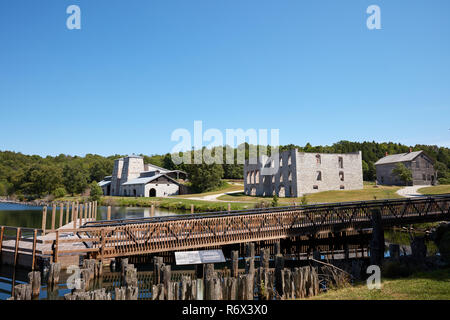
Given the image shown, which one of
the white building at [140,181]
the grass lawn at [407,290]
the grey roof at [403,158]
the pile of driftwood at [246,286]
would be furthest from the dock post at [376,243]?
the white building at [140,181]

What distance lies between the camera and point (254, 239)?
16016 millimetres

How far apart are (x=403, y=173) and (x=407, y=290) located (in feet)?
189

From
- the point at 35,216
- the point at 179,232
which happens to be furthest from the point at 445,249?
the point at 35,216

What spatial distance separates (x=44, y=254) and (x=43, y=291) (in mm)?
2672

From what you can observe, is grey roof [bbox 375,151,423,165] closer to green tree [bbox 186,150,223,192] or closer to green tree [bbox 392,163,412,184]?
green tree [bbox 392,163,412,184]

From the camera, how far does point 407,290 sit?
8.11m

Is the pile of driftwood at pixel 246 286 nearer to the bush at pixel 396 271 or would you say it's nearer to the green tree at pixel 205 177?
the bush at pixel 396 271

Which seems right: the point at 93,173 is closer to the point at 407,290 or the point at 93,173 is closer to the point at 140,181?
the point at 140,181

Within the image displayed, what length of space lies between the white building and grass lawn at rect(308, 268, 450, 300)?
61.8 m

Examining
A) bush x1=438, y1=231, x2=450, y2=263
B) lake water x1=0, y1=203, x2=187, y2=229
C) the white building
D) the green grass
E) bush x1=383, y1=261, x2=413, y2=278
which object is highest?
the white building

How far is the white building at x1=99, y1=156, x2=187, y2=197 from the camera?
6844 cm

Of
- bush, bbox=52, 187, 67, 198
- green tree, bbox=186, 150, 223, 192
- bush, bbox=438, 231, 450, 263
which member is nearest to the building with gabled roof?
green tree, bbox=186, 150, 223, 192
